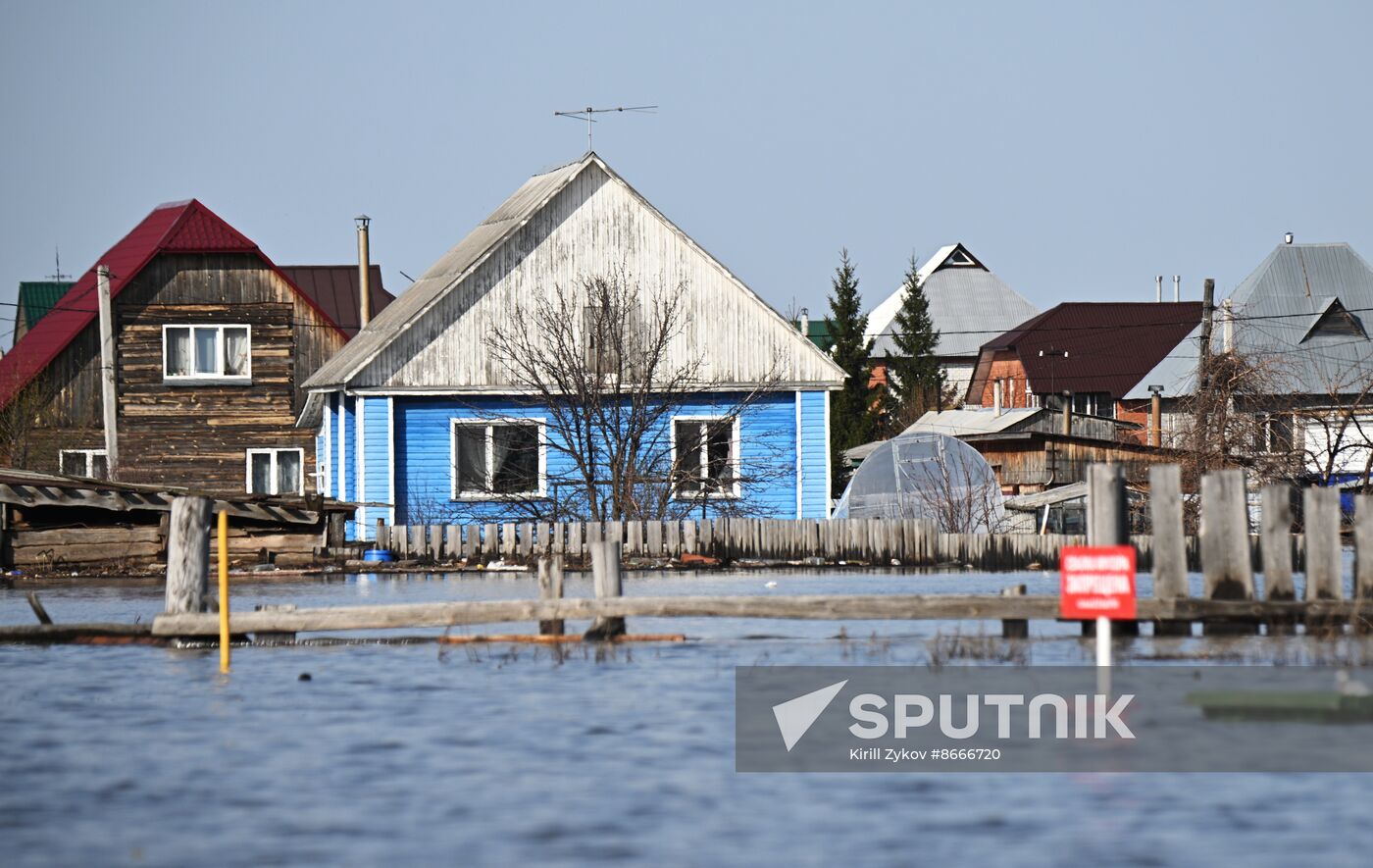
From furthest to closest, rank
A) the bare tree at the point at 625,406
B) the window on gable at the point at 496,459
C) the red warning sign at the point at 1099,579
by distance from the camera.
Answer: the window on gable at the point at 496,459
the bare tree at the point at 625,406
the red warning sign at the point at 1099,579

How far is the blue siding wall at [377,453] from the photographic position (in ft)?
117

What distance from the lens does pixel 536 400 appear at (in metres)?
36.0

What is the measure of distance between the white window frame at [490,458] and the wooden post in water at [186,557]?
699 inches

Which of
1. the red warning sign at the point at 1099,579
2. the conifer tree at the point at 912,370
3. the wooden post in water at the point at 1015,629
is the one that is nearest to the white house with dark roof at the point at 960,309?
the conifer tree at the point at 912,370

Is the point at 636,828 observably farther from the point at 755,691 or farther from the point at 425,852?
the point at 755,691

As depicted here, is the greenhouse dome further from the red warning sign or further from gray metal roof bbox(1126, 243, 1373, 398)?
gray metal roof bbox(1126, 243, 1373, 398)

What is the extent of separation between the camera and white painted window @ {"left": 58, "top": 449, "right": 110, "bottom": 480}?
45656 millimetres

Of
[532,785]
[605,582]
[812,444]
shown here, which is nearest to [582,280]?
[812,444]

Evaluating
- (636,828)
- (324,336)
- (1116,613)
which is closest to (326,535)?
(324,336)

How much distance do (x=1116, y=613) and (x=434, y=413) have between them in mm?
23778

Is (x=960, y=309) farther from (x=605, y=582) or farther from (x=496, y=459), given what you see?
(x=605, y=582)

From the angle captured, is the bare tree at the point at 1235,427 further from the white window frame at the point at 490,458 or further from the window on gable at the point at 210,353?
the window on gable at the point at 210,353

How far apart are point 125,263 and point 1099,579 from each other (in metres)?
37.9

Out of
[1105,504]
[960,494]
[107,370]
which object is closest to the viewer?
[1105,504]
